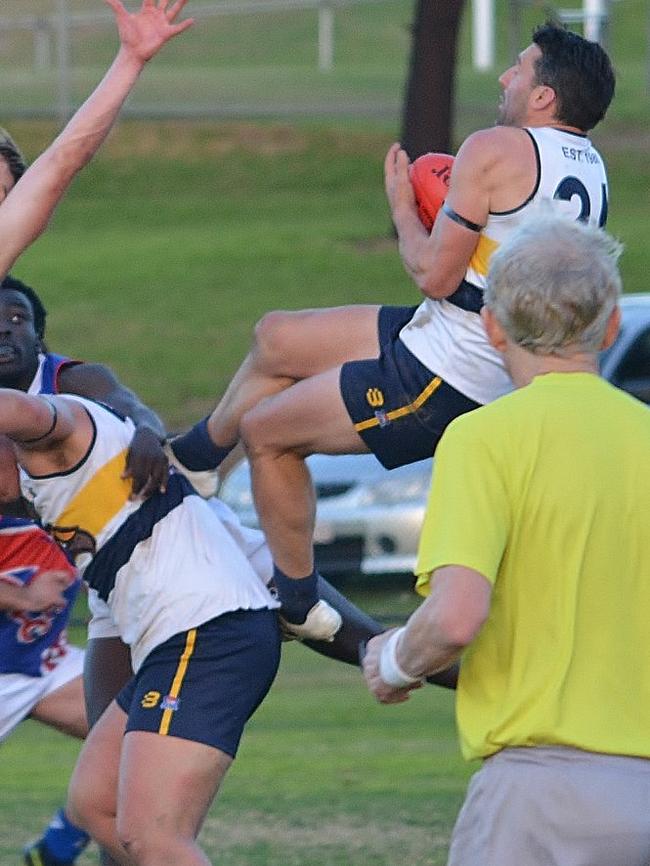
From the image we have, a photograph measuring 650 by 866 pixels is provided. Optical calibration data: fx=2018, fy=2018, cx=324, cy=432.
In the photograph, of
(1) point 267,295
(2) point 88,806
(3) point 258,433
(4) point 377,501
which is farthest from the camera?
(1) point 267,295

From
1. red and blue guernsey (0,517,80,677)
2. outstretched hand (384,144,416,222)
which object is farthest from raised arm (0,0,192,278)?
red and blue guernsey (0,517,80,677)

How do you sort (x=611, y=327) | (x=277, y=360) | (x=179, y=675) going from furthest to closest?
(x=277, y=360) < (x=179, y=675) < (x=611, y=327)

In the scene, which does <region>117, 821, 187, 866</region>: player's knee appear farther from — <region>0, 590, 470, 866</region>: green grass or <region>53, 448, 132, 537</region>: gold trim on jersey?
<region>0, 590, 470, 866</region>: green grass

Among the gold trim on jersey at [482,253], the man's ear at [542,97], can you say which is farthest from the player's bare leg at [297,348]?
the man's ear at [542,97]

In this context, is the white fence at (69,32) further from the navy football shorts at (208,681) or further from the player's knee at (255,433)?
the navy football shorts at (208,681)

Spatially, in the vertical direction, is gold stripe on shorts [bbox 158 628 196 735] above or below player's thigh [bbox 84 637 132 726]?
above

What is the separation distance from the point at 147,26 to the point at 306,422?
1.27 meters

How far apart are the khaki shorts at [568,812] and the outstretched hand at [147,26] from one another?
2140 mm

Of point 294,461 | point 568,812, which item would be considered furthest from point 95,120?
point 568,812

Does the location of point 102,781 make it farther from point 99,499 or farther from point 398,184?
point 398,184

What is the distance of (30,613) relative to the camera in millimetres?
6105

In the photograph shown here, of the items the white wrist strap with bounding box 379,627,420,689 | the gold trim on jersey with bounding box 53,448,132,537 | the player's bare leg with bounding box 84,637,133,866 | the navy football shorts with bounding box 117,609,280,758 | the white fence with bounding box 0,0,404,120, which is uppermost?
the white wrist strap with bounding box 379,627,420,689

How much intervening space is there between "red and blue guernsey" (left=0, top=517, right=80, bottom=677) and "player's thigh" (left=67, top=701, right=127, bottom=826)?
0.63 m

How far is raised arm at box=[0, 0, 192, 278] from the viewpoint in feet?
16.6
